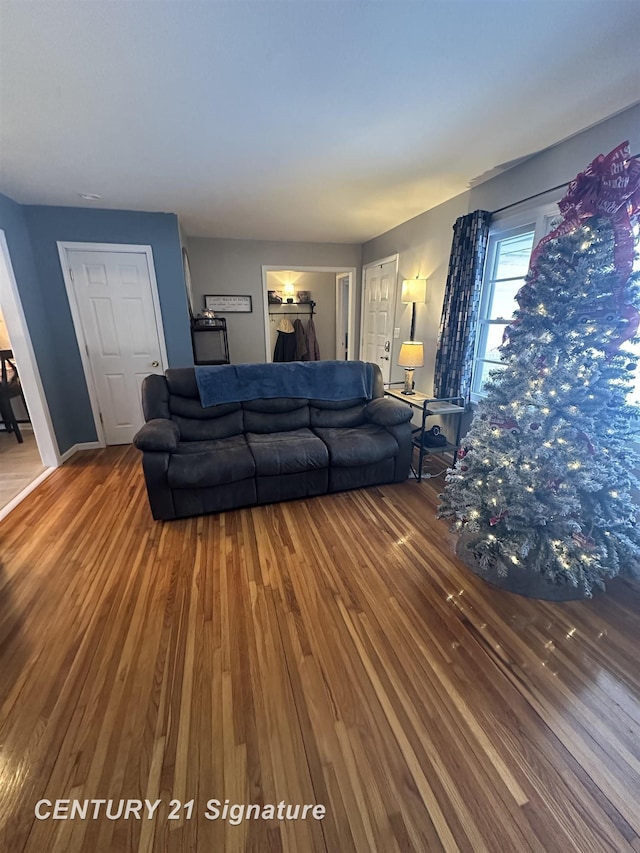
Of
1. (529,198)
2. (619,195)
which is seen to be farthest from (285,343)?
(619,195)

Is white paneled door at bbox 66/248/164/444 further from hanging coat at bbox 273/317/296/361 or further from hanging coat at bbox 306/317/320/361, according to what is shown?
hanging coat at bbox 306/317/320/361

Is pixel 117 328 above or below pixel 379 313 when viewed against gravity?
below

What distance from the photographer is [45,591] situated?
5.97 ft

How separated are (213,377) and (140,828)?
258 centimetres

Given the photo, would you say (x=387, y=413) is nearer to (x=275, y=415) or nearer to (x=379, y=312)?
(x=275, y=415)

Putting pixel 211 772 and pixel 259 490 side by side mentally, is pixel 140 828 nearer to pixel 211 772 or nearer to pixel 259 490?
pixel 211 772

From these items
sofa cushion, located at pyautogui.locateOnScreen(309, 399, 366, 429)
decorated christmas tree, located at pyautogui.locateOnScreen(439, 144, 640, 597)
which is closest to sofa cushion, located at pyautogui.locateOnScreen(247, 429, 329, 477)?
sofa cushion, located at pyautogui.locateOnScreen(309, 399, 366, 429)

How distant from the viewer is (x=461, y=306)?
302 cm

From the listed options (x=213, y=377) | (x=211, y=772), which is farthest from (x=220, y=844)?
(x=213, y=377)

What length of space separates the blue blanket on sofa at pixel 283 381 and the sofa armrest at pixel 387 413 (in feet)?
0.64

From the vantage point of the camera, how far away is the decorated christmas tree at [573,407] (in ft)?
5.12

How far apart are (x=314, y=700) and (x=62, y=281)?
13.8ft

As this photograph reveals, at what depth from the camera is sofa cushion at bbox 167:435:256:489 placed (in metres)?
2.34

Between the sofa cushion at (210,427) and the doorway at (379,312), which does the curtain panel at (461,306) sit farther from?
the sofa cushion at (210,427)
